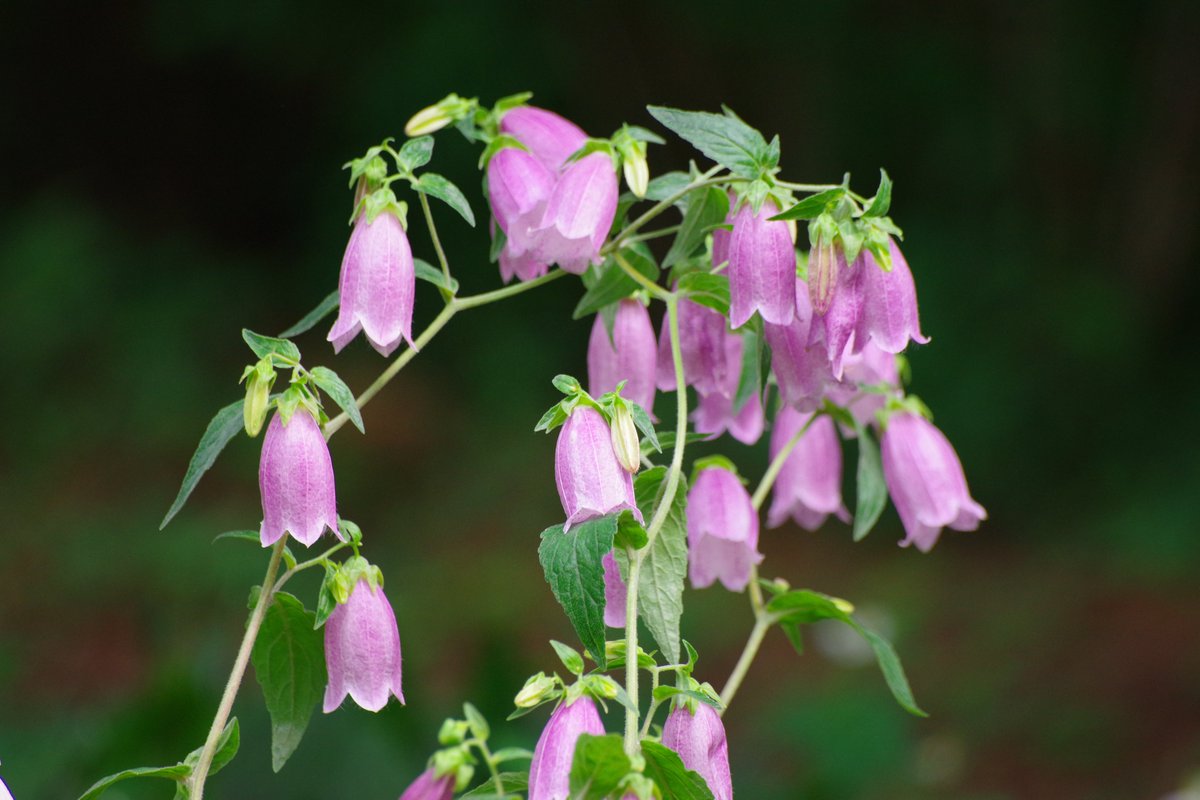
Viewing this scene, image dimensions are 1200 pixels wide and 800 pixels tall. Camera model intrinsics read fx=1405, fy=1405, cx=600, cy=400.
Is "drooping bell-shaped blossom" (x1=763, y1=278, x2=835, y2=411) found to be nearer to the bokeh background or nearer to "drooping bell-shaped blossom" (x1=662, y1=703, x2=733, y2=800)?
"drooping bell-shaped blossom" (x1=662, y1=703, x2=733, y2=800)

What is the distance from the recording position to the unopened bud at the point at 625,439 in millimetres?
838

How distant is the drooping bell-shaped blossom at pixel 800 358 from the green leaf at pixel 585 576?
22 cm

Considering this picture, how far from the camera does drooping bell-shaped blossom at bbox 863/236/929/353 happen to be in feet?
3.04

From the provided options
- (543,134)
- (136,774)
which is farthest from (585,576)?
(543,134)

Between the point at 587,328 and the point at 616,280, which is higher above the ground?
the point at 616,280

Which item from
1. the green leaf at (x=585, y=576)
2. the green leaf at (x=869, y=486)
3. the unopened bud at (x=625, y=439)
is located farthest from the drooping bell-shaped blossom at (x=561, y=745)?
the green leaf at (x=869, y=486)

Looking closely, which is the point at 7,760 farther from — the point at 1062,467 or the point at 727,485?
the point at 1062,467

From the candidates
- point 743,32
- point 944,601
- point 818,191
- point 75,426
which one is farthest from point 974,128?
point 818,191

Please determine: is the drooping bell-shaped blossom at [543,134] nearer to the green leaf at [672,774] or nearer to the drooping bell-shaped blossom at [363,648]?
the drooping bell-shaped blossom at [363,648]

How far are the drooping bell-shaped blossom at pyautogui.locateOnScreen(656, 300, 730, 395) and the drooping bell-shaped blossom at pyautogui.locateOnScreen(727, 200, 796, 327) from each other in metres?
0.13

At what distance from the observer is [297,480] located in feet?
2.86

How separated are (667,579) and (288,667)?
0.92ft

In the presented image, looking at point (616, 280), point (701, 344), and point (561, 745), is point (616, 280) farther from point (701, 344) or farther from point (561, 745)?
point (561, 745)

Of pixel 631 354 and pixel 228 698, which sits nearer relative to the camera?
pixel 228 698
